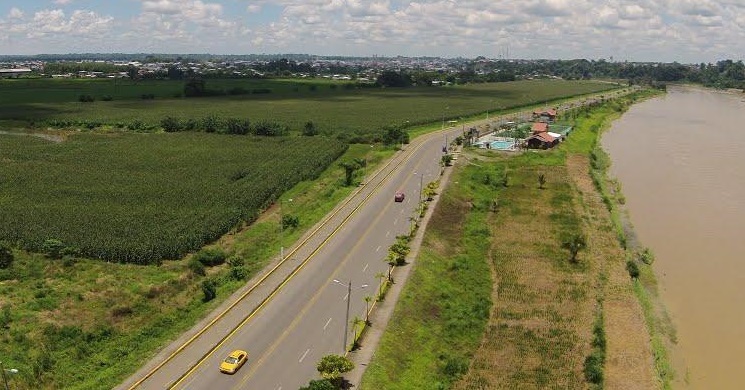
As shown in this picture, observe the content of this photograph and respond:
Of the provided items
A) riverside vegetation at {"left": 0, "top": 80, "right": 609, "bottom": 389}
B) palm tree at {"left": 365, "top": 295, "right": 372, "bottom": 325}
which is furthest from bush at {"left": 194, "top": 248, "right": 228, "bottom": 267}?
palm tree at {"left": 365, "top": 295, "right": 372, "bottom": 325}

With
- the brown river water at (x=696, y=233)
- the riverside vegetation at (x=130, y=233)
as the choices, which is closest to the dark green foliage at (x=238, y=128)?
A: the riverside vegetation at (x=130, y=233)

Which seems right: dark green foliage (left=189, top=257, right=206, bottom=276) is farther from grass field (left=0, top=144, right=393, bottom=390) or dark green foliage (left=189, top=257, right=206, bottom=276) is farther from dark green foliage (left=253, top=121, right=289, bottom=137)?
dark green foliage (left=253, top=121, right=289, bottom=137)

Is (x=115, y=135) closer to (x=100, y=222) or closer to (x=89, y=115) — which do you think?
(x=89, y=115)

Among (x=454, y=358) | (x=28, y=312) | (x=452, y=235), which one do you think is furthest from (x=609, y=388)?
Answer: (x=28, y=312)

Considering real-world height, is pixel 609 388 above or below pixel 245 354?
below

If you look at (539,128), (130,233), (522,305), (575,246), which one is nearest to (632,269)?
(575,246)

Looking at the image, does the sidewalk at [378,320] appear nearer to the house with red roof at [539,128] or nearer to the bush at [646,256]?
the bush at [646,256]
